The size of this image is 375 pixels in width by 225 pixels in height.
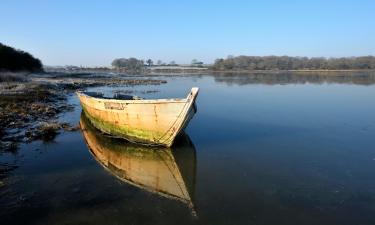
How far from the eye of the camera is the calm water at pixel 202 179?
6996mm

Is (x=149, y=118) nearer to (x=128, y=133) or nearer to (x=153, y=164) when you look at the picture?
(x=128, y=133)

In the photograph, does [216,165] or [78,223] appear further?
[216,165]

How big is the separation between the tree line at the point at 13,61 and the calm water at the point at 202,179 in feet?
172

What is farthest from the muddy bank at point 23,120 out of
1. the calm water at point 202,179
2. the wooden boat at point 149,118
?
the wooden boat at point 149,118

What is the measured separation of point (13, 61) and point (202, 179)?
6494cm

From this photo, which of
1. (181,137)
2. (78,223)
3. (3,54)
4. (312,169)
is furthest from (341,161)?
(3,54)

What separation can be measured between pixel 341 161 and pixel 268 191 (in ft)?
12.7

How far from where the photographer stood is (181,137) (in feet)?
45.4

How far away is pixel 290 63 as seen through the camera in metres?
161

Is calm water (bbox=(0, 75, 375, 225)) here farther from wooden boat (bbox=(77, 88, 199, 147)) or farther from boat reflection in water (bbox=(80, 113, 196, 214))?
wooden boat (bbox=(77, 88, 199, 147))

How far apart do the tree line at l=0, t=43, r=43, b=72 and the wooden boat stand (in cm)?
5060

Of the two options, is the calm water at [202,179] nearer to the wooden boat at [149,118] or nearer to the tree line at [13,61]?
the wooden boat at [149,118]

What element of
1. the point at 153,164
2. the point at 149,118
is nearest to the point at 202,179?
the point at 153,164

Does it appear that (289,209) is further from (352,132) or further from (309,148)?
(352,132)
